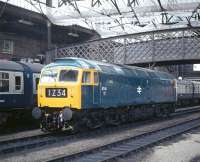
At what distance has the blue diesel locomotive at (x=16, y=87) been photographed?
21.3m

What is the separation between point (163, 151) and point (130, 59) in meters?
38.1

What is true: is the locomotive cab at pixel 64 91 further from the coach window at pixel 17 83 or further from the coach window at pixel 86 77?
the coach window at pixel 17 83

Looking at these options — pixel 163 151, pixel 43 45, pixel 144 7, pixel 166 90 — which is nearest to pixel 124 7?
pixel 144 7

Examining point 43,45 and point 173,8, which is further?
point 43,45

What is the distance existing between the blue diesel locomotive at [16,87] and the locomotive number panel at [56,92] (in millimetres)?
2578

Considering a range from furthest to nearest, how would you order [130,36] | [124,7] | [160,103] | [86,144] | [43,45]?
[43,45], [130,36], [124,7], [160,103], [86,144]

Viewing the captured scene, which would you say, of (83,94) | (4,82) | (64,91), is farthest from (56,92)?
(4,82)

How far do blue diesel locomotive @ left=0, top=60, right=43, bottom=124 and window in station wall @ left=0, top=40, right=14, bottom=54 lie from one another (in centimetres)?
2762

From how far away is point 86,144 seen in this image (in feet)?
57.4

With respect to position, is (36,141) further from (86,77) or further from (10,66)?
(10,66)

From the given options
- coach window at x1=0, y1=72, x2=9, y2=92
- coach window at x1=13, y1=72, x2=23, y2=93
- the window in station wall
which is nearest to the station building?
the window in station wall

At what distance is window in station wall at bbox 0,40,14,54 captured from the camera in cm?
5056

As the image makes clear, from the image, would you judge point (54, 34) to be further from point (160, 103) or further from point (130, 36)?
point (160, 103)

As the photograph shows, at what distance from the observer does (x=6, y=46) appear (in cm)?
5153
